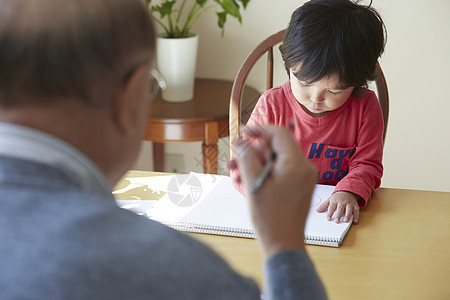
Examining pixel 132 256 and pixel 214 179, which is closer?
pixel 132 256

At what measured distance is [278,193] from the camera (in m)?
0.53

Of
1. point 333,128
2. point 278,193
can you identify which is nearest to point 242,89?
point 333,128

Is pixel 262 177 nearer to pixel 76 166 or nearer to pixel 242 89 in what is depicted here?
pixel 76 166

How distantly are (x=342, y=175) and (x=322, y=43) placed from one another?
324 millimetres

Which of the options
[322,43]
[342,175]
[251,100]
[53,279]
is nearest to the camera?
[53,279]

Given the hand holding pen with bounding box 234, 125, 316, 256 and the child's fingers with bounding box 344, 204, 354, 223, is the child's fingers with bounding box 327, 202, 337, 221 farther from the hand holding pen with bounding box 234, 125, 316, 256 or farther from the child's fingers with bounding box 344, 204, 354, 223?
the hand holding pen with bounding box 234, 125, 316, 256

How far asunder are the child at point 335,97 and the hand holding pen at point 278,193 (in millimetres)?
529

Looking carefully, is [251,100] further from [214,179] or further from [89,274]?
[89,274]

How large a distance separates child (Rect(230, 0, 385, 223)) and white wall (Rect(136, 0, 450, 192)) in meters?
0.86

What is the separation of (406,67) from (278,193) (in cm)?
178

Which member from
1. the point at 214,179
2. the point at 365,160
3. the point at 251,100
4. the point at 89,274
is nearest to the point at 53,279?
the point at 89,274

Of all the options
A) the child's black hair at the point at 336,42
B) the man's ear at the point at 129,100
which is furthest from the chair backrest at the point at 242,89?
the man's ear at the point at 129,100

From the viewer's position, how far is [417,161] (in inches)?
90.2

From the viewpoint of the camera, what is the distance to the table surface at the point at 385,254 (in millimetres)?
835
